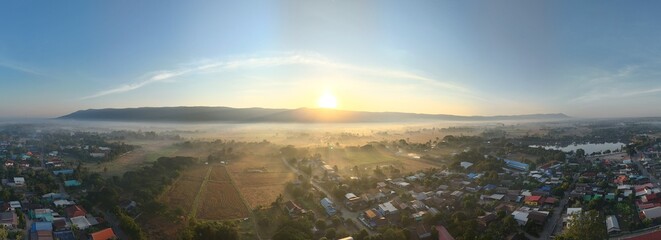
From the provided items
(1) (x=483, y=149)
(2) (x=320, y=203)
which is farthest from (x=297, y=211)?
(1) (x=483, y=149)

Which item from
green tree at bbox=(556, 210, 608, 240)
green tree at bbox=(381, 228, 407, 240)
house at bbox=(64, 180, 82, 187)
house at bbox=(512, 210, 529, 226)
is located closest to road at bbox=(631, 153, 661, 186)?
house at bbox=(512, 210, 529, 226)

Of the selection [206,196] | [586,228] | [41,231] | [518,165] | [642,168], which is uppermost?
[586,228]

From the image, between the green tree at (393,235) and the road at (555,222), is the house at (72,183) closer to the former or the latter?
the green tree at (393,235)

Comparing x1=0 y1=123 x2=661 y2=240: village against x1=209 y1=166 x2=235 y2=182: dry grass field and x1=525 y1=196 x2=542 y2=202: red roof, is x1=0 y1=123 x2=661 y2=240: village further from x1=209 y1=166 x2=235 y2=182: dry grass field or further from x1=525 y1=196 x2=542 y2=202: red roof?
x1=209 y1=166 x2=235 y2=182: dry grass field

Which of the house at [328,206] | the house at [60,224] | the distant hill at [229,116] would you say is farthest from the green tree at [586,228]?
the distant hill at [229,116]

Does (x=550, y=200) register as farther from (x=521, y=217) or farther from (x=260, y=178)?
(x=260, y=178)

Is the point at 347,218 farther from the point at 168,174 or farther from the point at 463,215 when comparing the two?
the point at 168,174

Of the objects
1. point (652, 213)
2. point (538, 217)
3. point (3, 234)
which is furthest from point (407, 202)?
point (3, 234)

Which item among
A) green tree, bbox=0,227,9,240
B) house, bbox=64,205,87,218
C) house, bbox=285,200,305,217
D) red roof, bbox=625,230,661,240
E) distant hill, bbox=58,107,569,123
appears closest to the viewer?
red roof, bbox=625,230,661,240
